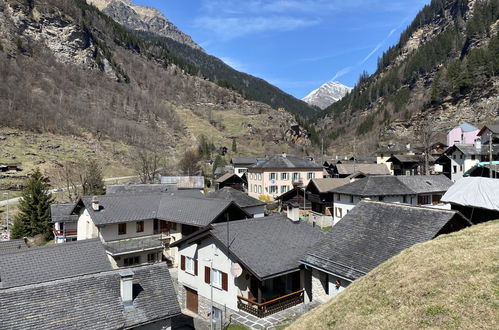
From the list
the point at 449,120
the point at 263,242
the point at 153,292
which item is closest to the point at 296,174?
the point at 263,242

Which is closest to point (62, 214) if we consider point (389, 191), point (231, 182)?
point (389, 191)

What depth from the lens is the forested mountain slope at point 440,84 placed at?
116562 mm

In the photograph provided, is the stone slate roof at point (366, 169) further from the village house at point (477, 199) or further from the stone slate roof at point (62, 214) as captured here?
the stone slate roof at point (62, 214)

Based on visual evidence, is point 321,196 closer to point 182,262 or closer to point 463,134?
point 182,262

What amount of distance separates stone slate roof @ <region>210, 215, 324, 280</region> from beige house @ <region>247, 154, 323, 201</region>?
3863cm

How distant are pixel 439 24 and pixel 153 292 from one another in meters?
224

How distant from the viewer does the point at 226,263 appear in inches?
851

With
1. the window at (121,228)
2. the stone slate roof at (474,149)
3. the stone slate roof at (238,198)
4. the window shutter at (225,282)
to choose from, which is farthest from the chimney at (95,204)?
the stone slate roof at (474,149)

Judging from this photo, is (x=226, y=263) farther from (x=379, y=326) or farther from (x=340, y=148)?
(x=340, y=148)

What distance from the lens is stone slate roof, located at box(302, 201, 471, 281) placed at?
17281 millimetres

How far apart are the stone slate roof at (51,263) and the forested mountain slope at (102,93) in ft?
293

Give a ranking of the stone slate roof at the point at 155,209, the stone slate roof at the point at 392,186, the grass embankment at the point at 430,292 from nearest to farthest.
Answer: the grass embankment at the point at 430,292, the stone slate roof at the point at 155,209, the stone slate roof at the point at 392,186

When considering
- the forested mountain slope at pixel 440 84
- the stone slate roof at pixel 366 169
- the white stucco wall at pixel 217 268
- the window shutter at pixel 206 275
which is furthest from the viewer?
the forested mountain slope at pixel 440 84

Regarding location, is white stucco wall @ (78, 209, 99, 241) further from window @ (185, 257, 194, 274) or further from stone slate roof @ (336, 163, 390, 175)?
stone slate roof @ (336, 163, 390, 175)
